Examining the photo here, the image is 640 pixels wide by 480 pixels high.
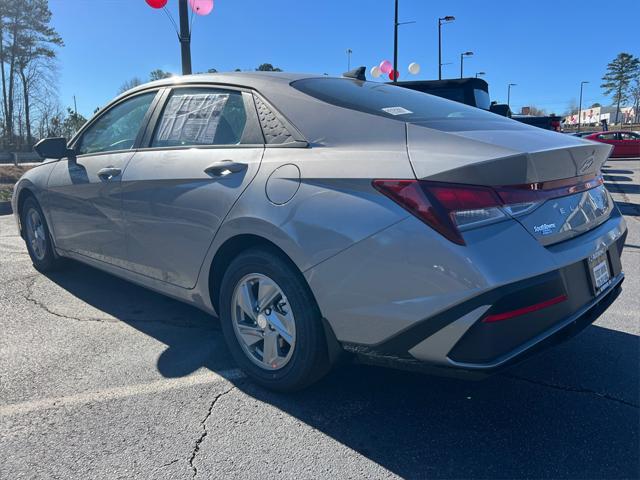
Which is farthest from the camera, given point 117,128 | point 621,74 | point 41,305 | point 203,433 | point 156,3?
point 621,74

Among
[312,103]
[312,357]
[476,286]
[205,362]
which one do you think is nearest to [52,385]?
[205,362]

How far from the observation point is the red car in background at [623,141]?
2619 cm

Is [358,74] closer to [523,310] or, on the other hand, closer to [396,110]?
[396,110]

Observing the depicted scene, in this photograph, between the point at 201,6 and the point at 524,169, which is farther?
the point at 201,6

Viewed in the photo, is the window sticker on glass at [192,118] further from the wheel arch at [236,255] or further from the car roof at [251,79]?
the wheel arch at [236,255]

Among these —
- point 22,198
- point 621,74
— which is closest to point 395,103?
point 22,198

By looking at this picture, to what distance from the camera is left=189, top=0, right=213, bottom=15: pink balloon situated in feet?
26.3

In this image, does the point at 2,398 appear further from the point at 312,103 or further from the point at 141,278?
the point at 312,103

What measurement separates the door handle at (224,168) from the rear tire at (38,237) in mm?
2513

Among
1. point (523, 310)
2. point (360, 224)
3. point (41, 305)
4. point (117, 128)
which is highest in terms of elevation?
point (117, 128)

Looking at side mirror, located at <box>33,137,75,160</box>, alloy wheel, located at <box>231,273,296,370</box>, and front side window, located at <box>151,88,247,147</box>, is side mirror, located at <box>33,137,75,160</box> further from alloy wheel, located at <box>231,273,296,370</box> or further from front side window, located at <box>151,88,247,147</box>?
alloy wheel, located at <box>231,273,296,370</box>

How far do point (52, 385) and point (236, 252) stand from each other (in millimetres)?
1213

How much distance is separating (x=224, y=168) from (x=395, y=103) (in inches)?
37.9

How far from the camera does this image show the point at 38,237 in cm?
479
